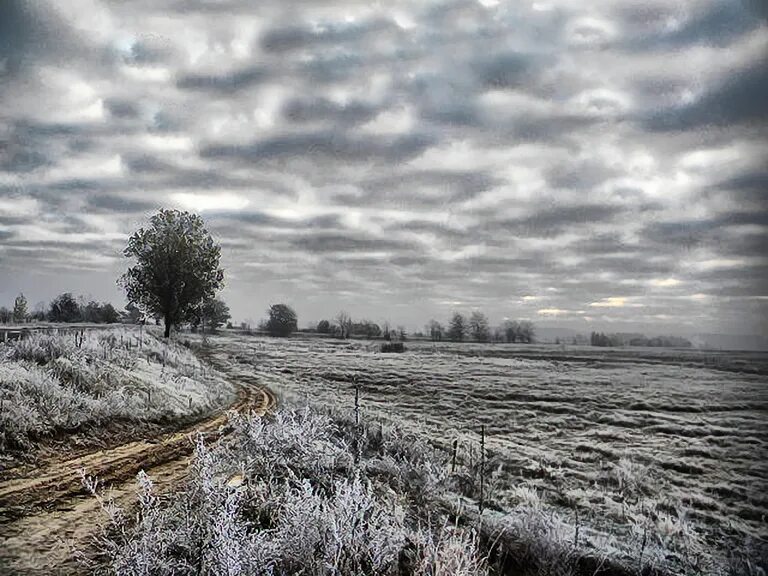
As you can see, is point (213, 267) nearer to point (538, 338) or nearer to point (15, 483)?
point (15, 483)

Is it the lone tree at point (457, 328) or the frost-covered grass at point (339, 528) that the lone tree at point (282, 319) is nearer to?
the frost-covered grass at point (339, 528)

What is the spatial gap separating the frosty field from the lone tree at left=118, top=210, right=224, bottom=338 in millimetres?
3436

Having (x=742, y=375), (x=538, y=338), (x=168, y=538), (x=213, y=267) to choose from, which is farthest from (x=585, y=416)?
(x=168, y=538)

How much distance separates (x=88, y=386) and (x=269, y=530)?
6940 mm

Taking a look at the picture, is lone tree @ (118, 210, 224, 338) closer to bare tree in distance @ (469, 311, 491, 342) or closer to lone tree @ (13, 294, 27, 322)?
lone tree @ (13, 294, 27, 322)

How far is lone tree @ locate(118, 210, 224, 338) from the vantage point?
11.0 meters

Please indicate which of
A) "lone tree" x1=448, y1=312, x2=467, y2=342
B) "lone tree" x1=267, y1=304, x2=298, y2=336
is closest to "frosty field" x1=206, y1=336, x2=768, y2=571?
"lone tree" x1=448, y1=312, x2=467, y2=342

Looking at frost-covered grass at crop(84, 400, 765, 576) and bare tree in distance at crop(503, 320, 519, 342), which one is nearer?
frost-covered grass at crop(84, 400, 765, 576)

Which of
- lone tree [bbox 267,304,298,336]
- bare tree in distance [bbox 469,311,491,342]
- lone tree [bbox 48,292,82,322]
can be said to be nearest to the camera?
lone tree [bbox 48,292,82,322]

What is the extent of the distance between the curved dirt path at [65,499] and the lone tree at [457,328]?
12.2 m

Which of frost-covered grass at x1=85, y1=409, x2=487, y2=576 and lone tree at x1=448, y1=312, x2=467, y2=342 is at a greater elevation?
lone tree at x1=448, y1=312, x2=467, y2=342

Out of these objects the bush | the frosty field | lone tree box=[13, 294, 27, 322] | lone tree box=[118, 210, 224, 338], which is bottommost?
the frosty field

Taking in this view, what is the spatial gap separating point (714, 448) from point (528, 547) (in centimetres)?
502

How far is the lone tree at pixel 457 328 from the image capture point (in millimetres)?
19281
